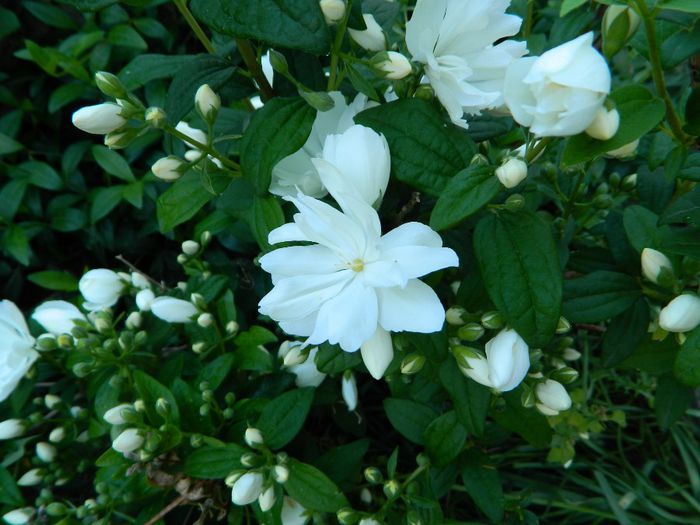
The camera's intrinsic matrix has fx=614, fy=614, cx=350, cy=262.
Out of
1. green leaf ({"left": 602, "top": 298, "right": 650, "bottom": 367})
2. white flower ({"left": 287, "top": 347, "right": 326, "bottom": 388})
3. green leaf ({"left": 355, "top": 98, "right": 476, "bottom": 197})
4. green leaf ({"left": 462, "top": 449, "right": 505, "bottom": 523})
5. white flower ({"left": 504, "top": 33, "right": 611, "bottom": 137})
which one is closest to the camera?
white flower ({"left": 504, "top": 33, "right": 611, "bottom": 137})

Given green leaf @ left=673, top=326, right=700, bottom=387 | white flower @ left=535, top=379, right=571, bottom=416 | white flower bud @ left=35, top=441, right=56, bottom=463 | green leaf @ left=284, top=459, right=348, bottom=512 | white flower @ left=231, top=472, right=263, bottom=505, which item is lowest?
white flower bud @ left=35, top=441, right=56, bottom=463

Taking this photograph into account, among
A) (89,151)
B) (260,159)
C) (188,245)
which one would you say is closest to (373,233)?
(260,159)

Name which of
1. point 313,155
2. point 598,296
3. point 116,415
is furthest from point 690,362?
point 116,415

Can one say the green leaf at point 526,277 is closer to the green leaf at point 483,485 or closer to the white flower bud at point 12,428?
the green leaf at point 483,485

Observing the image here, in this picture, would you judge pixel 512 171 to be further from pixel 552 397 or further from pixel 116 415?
pixel 116 415

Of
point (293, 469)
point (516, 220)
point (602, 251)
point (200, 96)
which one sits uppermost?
point (200, 96)

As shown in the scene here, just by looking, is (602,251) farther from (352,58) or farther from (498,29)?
(352,58)

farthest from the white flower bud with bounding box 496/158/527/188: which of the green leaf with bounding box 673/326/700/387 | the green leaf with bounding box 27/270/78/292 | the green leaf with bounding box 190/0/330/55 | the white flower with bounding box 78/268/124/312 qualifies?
the green leaf with bounding box 27/270/78/292

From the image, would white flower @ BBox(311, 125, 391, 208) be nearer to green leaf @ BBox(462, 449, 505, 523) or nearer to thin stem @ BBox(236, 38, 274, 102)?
thin stem @ BBox(236, 38, 274, 102)
